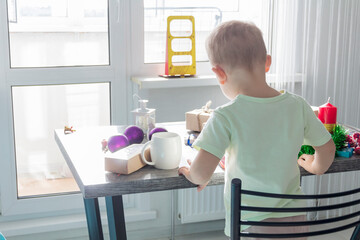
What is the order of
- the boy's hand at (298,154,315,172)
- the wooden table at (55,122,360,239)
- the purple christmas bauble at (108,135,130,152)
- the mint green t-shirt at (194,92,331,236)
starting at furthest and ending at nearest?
1. the purple christmas bauble at (108,135,130,152)
2. the boy's hand at (298,154,315,172)
3. the wooden table at (55,122,360,239)
4. the mint green t-shirt at (194,92,331,236)

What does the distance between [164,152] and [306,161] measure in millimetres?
410

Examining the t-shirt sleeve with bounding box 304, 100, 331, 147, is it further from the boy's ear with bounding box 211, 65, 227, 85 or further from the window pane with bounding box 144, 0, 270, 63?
the window pane with bounding box 144, 0, 270, 63

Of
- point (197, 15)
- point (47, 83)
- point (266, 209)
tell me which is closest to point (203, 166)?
point (266, 209)

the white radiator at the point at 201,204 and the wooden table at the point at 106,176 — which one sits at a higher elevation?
the wooden table at the point at 106,176

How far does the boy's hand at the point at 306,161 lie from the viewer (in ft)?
4.83

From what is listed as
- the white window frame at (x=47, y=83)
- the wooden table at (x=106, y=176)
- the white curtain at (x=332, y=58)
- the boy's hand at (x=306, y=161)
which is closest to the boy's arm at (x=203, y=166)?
the wooden table at (x=106, y=176)

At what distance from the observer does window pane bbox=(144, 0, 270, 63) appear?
8.53ft

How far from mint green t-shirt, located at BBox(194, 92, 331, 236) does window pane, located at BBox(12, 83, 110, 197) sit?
144cm

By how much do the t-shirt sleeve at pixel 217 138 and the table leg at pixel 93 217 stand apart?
0.68 metres

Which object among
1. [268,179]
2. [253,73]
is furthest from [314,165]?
[253,73]

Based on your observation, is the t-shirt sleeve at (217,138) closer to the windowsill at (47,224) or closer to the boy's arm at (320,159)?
the boy's arm at (320,159)

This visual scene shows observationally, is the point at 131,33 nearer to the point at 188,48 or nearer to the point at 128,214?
the point at 188,48

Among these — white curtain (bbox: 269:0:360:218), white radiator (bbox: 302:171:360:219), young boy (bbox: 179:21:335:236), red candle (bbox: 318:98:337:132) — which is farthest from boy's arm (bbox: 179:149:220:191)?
white radiator (bbox: 302:171:360:219)

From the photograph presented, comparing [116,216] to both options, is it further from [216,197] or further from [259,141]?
[216,197]
